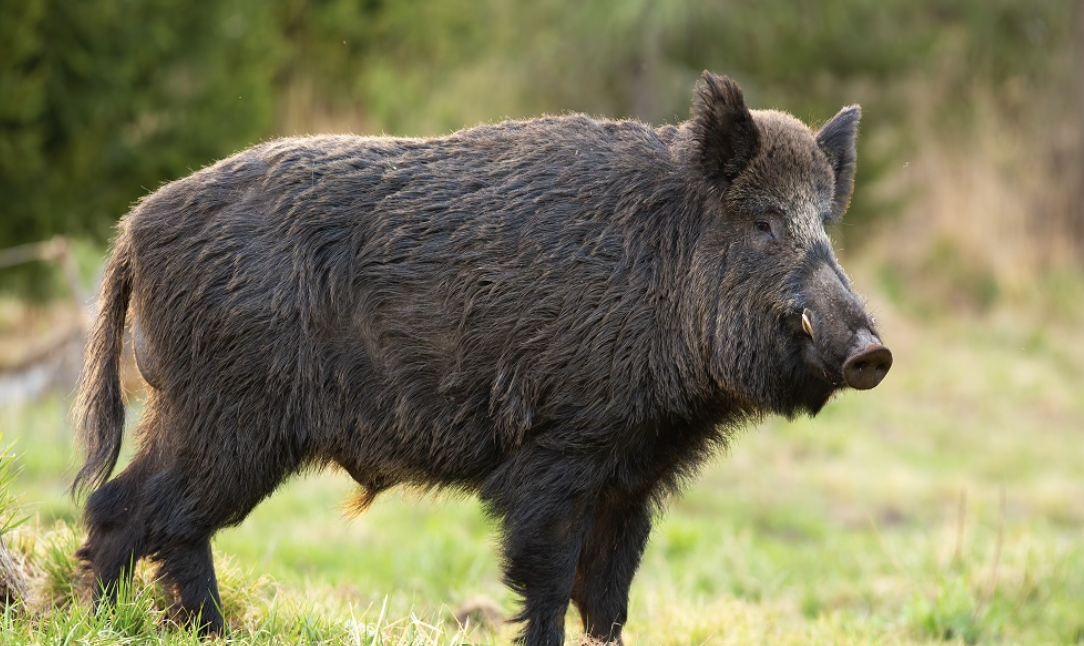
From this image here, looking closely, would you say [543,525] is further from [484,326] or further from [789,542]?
[789,542]

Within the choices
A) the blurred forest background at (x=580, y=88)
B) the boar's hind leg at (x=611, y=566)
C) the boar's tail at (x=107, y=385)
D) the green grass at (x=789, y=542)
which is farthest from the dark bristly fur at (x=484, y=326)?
the blurred forest background at (x=580, y=88)

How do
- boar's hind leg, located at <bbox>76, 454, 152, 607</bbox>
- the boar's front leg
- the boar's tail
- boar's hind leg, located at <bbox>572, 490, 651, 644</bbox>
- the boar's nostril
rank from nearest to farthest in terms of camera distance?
1. the boar's nostril
2. the boar's front leg
3. boar's hind leg, located at <bbox>76, 454, 152, 607</bbox>
4. the boar's tail
5. boar's hind leg, located at <bbox>572, 490, 651, 644</bbox>

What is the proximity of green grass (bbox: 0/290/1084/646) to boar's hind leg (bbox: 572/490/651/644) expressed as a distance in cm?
15

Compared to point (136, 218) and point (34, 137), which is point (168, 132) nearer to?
point (34, 137)

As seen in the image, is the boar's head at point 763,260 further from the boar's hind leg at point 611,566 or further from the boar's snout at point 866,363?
the boar's hind leg at point 611,566

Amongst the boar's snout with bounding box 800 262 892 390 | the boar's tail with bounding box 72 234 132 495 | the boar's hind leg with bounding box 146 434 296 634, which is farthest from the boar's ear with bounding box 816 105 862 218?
the boar's tail with bounding box 72 234 132 495

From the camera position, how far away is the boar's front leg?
4262 mm

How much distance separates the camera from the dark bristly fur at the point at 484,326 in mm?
4293

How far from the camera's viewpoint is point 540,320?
434 centimetres

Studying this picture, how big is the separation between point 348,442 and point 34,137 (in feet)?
29.1

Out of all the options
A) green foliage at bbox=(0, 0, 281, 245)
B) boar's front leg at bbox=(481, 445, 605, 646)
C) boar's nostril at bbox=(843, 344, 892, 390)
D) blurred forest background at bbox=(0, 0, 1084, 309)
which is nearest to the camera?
boar's nostril at bbox=(843, 344, 892, 390)

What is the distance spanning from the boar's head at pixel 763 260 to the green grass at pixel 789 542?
2.90ft

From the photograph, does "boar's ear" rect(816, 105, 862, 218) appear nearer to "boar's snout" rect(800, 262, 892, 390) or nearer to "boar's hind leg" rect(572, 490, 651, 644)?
"boar's snout" rect(800, 262, 892, 390)

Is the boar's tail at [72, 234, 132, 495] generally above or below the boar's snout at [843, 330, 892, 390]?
below
